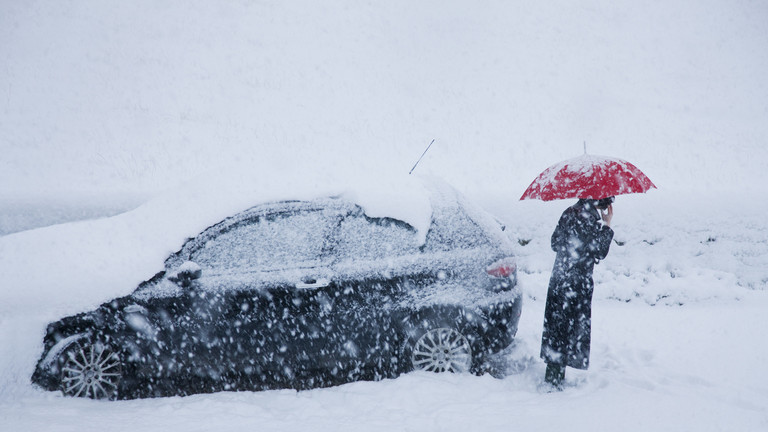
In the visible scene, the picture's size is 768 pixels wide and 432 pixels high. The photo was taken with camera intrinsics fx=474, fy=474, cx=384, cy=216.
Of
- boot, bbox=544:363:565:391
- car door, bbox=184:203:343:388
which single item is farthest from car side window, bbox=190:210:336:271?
boot, bbox=544:363:565:391

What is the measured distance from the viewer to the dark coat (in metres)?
3.43

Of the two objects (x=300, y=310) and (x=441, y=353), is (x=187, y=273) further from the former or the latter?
(x=441, y=353)

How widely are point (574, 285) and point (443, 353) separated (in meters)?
1.11

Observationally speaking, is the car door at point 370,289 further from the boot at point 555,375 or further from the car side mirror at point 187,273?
the boot at point 555,375

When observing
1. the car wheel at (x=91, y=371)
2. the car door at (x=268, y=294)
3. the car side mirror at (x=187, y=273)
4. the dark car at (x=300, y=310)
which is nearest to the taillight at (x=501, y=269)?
the dark car at (x=300, y=310)

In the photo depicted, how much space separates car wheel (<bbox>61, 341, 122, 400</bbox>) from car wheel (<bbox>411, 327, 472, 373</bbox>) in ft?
7.19

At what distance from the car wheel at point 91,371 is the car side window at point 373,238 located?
5.92 feet

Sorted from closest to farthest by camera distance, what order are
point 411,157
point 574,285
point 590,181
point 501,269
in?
point 590,181 → point 574,285 → point 501,269 → point 411,157

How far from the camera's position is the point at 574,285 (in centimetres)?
350

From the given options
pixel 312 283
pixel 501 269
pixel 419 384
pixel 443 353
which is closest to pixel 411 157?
pixel 501 269

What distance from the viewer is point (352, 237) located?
3643mm

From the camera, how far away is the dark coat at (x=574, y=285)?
3.43 meters

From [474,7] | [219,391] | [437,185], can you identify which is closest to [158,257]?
[219,391]

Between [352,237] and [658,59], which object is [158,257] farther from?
[658,59]
